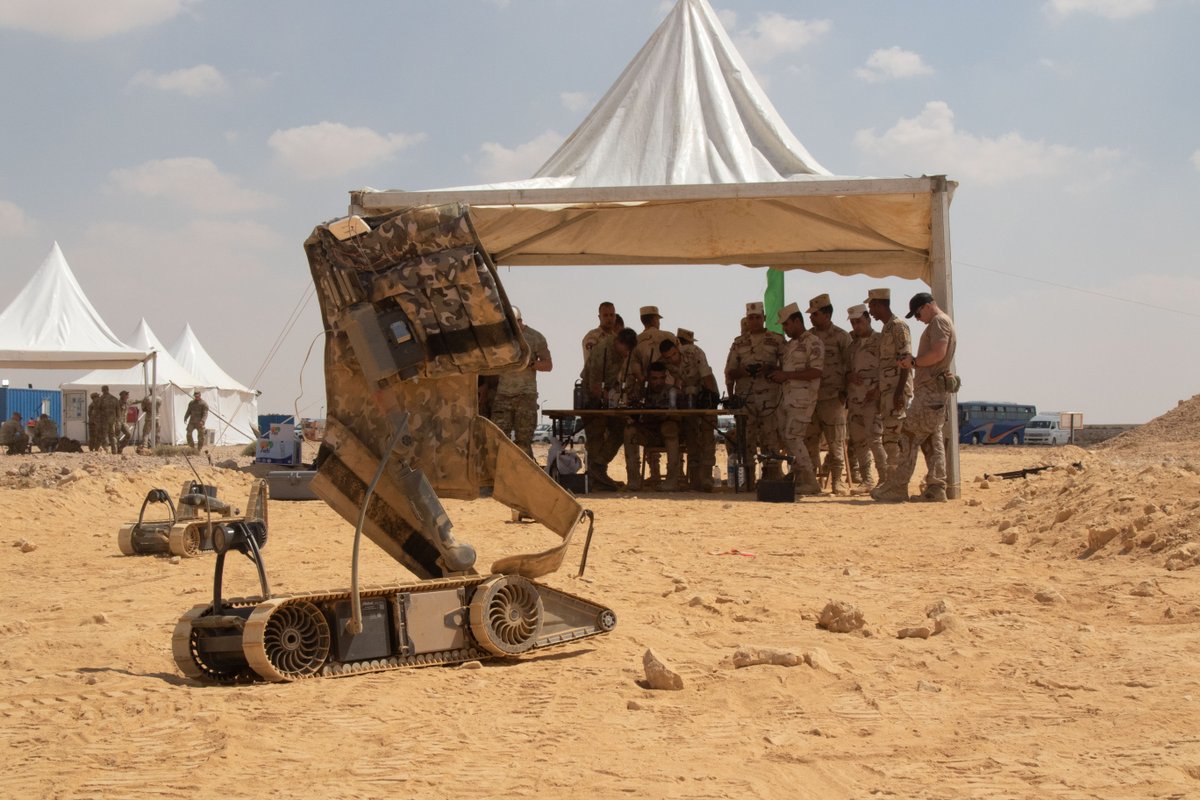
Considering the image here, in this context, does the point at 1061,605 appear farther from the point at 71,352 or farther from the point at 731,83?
the point at 71,352

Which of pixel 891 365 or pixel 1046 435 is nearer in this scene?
pixel 891 365

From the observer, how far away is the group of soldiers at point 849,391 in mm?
11383

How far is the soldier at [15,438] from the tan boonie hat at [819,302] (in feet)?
65.2

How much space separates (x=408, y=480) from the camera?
15.4 feet

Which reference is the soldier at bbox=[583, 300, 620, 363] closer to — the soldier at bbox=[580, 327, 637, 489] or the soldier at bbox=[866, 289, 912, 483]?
the soldier at bbox=[580, 327, 637, 489]

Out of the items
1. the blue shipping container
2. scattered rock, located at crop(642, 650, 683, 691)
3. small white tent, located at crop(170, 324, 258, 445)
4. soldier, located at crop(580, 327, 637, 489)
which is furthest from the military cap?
the blue shipping container

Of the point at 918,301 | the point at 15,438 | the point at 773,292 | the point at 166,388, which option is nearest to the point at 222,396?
the point at 166,388

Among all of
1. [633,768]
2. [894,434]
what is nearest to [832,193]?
[894,434]

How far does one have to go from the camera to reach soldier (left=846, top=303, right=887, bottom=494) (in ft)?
41.7

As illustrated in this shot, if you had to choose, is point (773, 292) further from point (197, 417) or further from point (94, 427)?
point (94, 427)

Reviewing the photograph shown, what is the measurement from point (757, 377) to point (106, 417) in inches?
770

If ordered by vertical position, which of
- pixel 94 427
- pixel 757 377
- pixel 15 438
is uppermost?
pixel 757 377

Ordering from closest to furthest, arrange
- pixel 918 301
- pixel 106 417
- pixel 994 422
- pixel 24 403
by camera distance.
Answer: pixel 918 301 < pixel 106 417 < pixel 994 422 < pixel 24 403

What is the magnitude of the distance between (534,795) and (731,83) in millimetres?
12974
